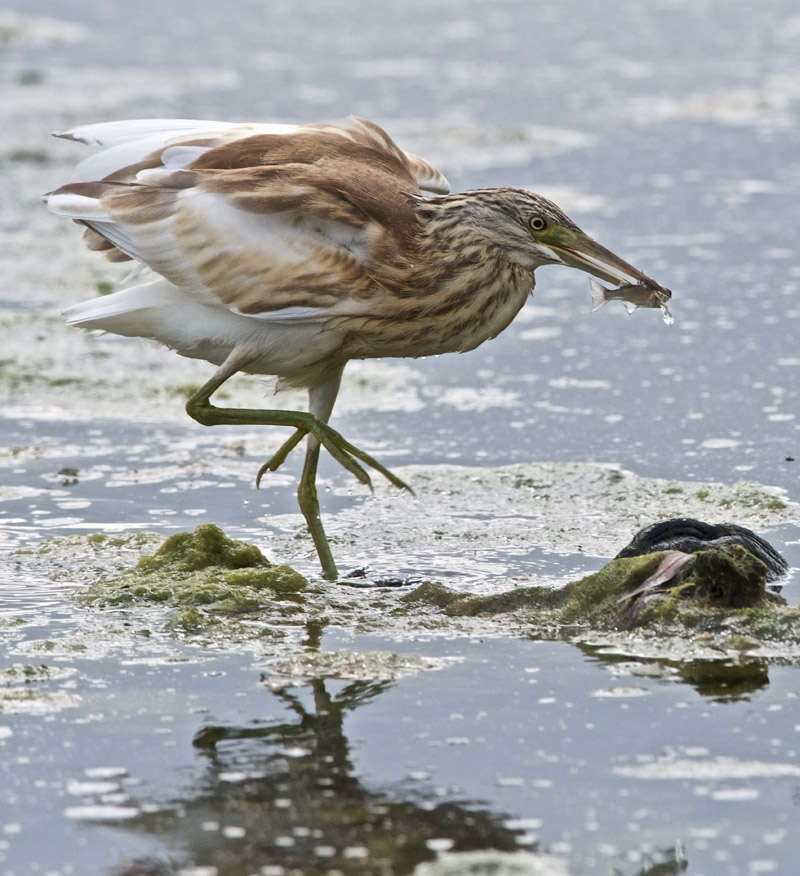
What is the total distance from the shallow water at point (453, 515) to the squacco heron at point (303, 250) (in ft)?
3.26

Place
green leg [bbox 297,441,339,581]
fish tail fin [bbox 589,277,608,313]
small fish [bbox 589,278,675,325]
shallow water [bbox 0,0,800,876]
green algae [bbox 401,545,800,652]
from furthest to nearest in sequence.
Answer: green leg [bbox 297,441,339,581] < fish tail fin [bbox 589,277,608,313] < small fish [bbox 589,278,675,325] < green algae [bbox 401,545,800,652] < shallow water [bbox 0,0,800,876]

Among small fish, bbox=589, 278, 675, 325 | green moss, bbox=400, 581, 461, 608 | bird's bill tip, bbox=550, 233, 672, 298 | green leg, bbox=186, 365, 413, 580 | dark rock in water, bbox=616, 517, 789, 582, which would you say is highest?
bird's bill tip, bbox=550, 233, 672, 298

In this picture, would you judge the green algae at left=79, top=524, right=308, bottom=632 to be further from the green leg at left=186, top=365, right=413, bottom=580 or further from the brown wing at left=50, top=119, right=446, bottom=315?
the brown wing at left=50, top=119, right=446, bottom=315

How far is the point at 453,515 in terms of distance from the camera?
666 cm

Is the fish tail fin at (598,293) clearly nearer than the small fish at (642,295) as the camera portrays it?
No

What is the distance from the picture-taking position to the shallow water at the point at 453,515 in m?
3.85

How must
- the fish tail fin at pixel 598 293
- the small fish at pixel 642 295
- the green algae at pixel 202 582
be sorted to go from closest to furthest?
the green algae at pixel 202 582, the small fish at pixel 642 295, the fish tail fin at pixel 598 293

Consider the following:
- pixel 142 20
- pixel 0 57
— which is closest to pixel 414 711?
pixel 0 57

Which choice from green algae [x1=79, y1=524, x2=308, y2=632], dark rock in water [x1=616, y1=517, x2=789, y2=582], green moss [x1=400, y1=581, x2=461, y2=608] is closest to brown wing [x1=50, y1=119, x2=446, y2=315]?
green algae [x1=79, y1=524, x2=308, y2=632]

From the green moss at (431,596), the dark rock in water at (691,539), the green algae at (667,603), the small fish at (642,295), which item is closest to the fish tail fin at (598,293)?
the small fish at (642,295)

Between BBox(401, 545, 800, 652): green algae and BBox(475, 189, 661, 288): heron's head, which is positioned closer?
BBox(401, 545, 800, 652): green algae

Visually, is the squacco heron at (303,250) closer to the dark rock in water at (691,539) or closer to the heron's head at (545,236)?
the heron's head at (545,236)

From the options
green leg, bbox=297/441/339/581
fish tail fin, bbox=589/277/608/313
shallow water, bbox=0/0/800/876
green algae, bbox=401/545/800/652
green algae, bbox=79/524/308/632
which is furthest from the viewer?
green leg, bbox=297/441/339/581

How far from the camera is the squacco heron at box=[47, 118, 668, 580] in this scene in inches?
218
